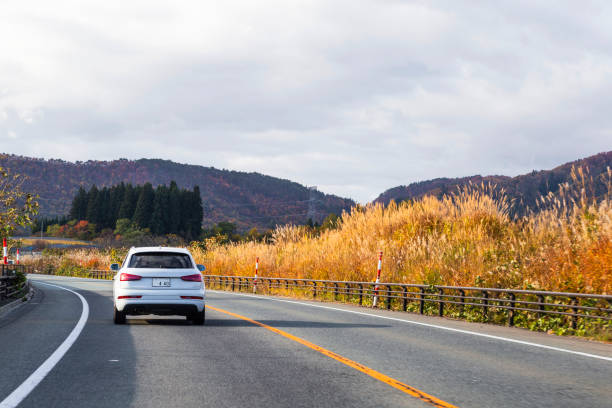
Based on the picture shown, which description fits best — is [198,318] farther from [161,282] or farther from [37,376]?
[37,376]

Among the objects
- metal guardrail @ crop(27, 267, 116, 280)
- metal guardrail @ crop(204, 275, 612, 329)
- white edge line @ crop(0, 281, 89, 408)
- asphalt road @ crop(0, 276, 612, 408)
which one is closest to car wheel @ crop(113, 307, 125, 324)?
asphalt road @ crop(0, 276, 612, 408)

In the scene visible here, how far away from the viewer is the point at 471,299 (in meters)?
→ 18.1

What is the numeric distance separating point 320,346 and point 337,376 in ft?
9.86

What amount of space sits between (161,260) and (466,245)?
35.3 ft

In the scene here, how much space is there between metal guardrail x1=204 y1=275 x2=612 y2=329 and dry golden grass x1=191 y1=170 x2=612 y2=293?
0.33 m

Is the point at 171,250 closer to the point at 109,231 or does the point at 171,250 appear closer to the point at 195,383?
the point at 195,383

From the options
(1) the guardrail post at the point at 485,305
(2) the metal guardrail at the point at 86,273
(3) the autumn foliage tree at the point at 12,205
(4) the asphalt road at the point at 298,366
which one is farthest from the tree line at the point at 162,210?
(4) the asphalt road at the point at 298,366

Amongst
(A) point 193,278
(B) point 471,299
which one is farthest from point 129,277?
(B) point 471,299

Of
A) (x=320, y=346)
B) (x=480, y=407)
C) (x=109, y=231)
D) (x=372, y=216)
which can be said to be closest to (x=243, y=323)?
(x=320, y=346)

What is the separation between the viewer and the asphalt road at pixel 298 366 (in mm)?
6949

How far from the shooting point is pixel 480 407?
6.57 metres

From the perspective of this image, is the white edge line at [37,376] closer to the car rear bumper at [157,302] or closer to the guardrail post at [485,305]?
the car rear bumper at [157,302]

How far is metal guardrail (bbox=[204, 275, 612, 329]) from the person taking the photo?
13883mm

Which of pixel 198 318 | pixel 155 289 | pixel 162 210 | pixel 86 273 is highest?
pixel 162 210
